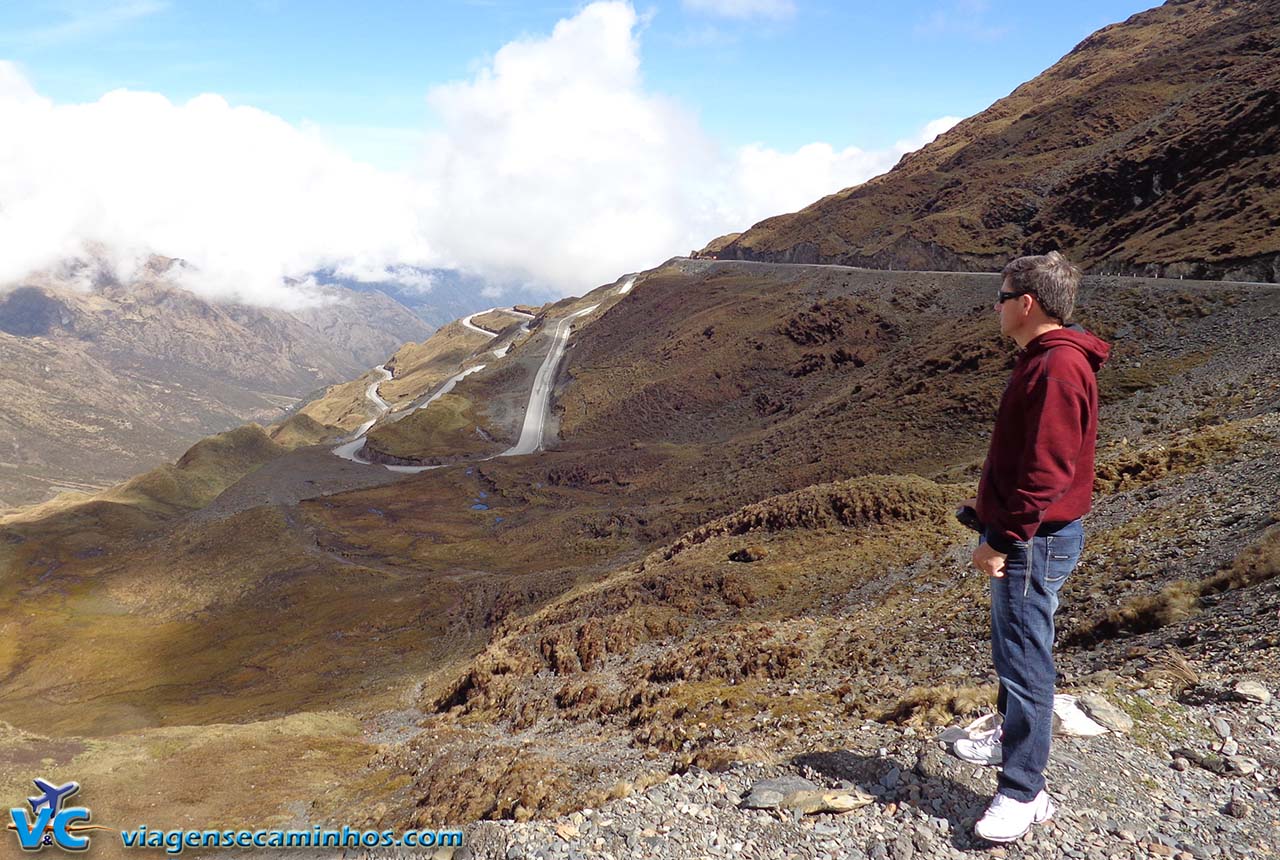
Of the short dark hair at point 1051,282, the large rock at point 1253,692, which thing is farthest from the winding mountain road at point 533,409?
the short dark hair at point 1051,282

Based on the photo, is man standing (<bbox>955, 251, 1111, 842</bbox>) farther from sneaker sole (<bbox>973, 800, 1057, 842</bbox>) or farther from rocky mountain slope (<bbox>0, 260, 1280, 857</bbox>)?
rocky mountain slope (<bbox>0, 260, 1280, 857</bbox>)

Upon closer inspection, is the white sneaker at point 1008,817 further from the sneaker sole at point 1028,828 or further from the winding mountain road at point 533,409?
the winding mountain road at point 533,409

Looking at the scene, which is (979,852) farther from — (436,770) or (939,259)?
(939,259)

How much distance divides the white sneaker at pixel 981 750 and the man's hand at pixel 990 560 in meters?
1.98

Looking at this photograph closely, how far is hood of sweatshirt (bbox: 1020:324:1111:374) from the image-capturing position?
4891 millimetres

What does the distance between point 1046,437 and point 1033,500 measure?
42 centimetres

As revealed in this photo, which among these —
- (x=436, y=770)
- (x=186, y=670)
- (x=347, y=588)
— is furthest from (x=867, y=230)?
(x=436, y=770)

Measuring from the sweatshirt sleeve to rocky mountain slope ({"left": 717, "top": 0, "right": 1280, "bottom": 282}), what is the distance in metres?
46.3

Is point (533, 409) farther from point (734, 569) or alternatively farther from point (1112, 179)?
point (734, 569)

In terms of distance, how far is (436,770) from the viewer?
15.2 m

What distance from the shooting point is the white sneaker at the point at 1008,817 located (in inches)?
209

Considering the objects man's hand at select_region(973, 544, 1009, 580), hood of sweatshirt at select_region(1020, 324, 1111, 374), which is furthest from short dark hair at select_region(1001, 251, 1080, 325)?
man's hand at select_region(973, 544, 1009, 580)

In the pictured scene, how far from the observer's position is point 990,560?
5.08 meters

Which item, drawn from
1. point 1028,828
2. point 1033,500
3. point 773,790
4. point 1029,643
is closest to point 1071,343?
point 1033,500
